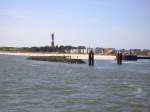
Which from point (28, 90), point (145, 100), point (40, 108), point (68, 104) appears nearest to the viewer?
point (40, 108)

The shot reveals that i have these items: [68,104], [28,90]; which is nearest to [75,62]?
[28,90]

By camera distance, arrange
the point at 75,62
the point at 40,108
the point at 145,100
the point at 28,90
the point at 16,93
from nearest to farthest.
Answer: the point at 40,108, the point at 145,100, the point at 16,93, the point at 28,90, the point at 75,62

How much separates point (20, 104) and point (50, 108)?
2358mm

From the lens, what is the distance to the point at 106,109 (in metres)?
25.4

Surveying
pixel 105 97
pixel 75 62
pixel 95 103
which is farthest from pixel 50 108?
pixel 75 62

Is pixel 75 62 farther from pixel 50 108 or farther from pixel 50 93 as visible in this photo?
pixel 50 108

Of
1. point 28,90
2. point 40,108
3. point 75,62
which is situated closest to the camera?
point 40,108

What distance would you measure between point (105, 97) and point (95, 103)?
3.54 m

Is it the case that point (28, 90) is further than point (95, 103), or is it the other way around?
point (28, 90)

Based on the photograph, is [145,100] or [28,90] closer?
[145,100]

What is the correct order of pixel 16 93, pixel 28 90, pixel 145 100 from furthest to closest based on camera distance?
pixel 28 90 → pixel 16 93 → pixel 145 100

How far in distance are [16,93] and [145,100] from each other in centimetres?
1000

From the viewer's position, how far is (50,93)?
32.9 meters

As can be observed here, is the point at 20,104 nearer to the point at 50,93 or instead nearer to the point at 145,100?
the point at 50,93
